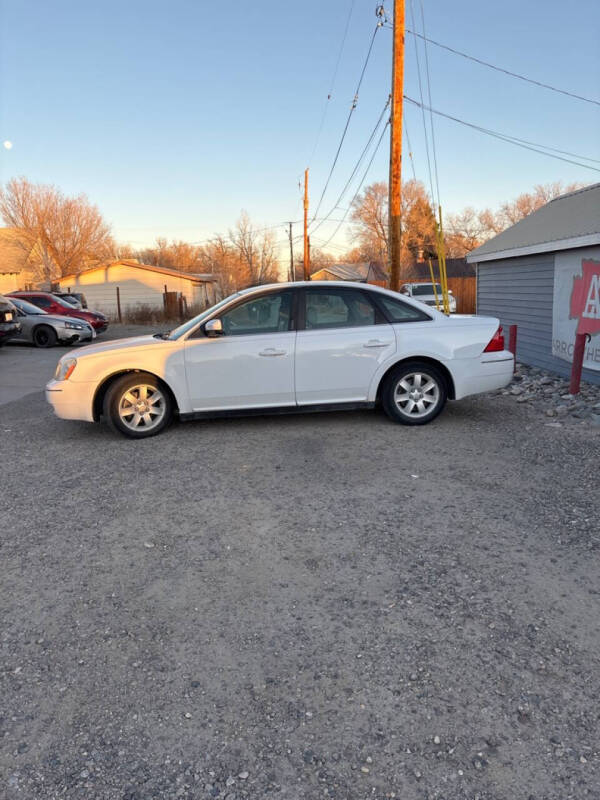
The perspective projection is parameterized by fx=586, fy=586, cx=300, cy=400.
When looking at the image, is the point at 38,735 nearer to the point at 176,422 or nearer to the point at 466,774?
the point at 466,774

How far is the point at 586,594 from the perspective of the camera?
3.06 metres

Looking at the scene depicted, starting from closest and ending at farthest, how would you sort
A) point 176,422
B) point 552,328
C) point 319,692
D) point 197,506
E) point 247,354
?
point 319,692 < point 197,506 < point 247,354 < point 176,422 < point 552,328

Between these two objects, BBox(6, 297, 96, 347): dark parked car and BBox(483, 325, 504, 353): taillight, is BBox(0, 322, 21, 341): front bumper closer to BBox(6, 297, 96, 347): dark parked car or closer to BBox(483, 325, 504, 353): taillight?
BBox(6, 297, 96, 347): dark parked car

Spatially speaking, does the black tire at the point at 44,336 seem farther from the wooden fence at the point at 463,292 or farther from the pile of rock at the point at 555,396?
the wooden fence at the point at 463,292

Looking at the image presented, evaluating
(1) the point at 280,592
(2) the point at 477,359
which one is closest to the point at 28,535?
(1) the point at 280,592

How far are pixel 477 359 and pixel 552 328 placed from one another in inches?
190

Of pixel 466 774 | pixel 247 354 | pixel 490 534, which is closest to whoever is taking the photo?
pixel 466 774

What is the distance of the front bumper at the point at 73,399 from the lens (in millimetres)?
6281

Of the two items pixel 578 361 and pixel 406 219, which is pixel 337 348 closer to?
pixel 578 361

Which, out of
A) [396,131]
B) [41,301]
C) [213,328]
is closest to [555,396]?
[213,328]

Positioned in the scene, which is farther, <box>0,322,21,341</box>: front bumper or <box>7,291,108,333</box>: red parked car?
<box>7,291,108,333</box>: red parked car

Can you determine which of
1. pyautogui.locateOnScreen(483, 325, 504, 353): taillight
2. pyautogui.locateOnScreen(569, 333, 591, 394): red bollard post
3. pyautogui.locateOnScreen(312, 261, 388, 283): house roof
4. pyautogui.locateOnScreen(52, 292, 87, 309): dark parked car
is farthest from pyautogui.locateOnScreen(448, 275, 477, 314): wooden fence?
pyautogui.locateOnScreen(312, 261, 388, 283): house roof

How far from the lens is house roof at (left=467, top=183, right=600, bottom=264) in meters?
9.39

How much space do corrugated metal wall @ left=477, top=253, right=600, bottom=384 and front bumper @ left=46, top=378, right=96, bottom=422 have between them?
23.9 feet
